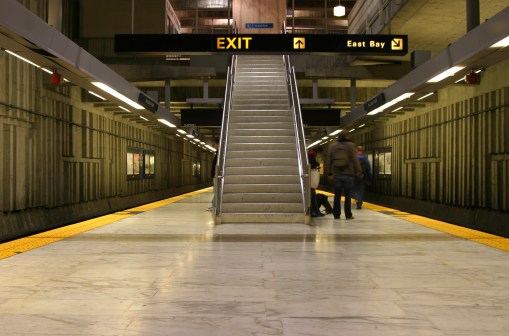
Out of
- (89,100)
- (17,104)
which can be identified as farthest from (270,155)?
(17,104)

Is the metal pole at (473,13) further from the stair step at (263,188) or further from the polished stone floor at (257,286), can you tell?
the stair step at (263,188)

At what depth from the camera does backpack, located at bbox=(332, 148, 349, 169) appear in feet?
36.0

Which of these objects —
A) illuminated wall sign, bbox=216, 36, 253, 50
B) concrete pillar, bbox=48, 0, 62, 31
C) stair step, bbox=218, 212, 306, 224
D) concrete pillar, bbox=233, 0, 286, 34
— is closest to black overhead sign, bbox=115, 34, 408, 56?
illuminated wall sign, bbox=216, 36, 253, 50

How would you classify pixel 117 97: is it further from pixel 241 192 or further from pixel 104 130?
pixel 104 130

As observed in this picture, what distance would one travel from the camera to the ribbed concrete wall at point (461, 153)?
9.81 metres

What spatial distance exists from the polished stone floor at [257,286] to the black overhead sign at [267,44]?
→ 458 centimetres

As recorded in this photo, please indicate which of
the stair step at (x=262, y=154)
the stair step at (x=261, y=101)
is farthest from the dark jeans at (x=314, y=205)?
the stair step at (x=261, y=101)

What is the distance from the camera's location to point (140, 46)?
455 inches

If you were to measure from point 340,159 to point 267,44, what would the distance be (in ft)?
8.99

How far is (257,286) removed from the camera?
15.6 ft

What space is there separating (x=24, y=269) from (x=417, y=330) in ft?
12.9

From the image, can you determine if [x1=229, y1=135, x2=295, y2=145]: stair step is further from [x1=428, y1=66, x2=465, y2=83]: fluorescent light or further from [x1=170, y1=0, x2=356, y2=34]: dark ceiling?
[x1=170, y1=0, x2=356, y2=34]: dark ceiling

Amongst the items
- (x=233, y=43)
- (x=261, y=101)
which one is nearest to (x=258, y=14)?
(x=261, y=101)

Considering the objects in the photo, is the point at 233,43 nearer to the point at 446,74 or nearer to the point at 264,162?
the point at 264,162
